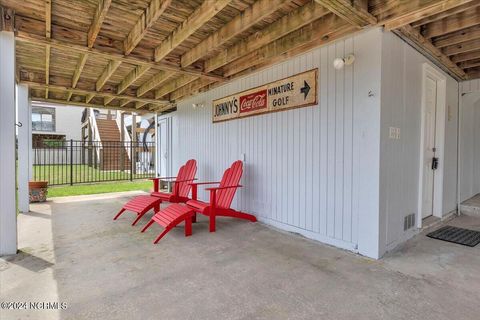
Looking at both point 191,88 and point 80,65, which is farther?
point 191,88

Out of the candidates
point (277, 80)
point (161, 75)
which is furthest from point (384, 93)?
point (161, 75)

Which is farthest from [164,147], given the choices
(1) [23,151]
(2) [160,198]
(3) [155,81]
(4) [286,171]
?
(4) [286,171]

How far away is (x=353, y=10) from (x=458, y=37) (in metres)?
1.85

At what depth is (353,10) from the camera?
2.55 meters

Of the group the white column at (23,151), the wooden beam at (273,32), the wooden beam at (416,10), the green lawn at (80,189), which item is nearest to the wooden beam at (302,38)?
the wooden beam at (273,32)

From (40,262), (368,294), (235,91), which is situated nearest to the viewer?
(368,294)

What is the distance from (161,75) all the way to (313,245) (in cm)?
423

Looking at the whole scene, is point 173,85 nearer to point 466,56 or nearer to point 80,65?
point 80,65

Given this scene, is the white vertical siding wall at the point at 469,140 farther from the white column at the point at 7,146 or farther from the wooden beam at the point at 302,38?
the white column at the point at 7,146

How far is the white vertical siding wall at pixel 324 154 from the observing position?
118 inches

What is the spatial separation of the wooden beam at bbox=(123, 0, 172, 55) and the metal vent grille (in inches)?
148

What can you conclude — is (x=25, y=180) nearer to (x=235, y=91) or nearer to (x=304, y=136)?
(x=235, y=91)

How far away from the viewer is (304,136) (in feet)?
12.3

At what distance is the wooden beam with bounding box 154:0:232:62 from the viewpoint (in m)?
2.70
